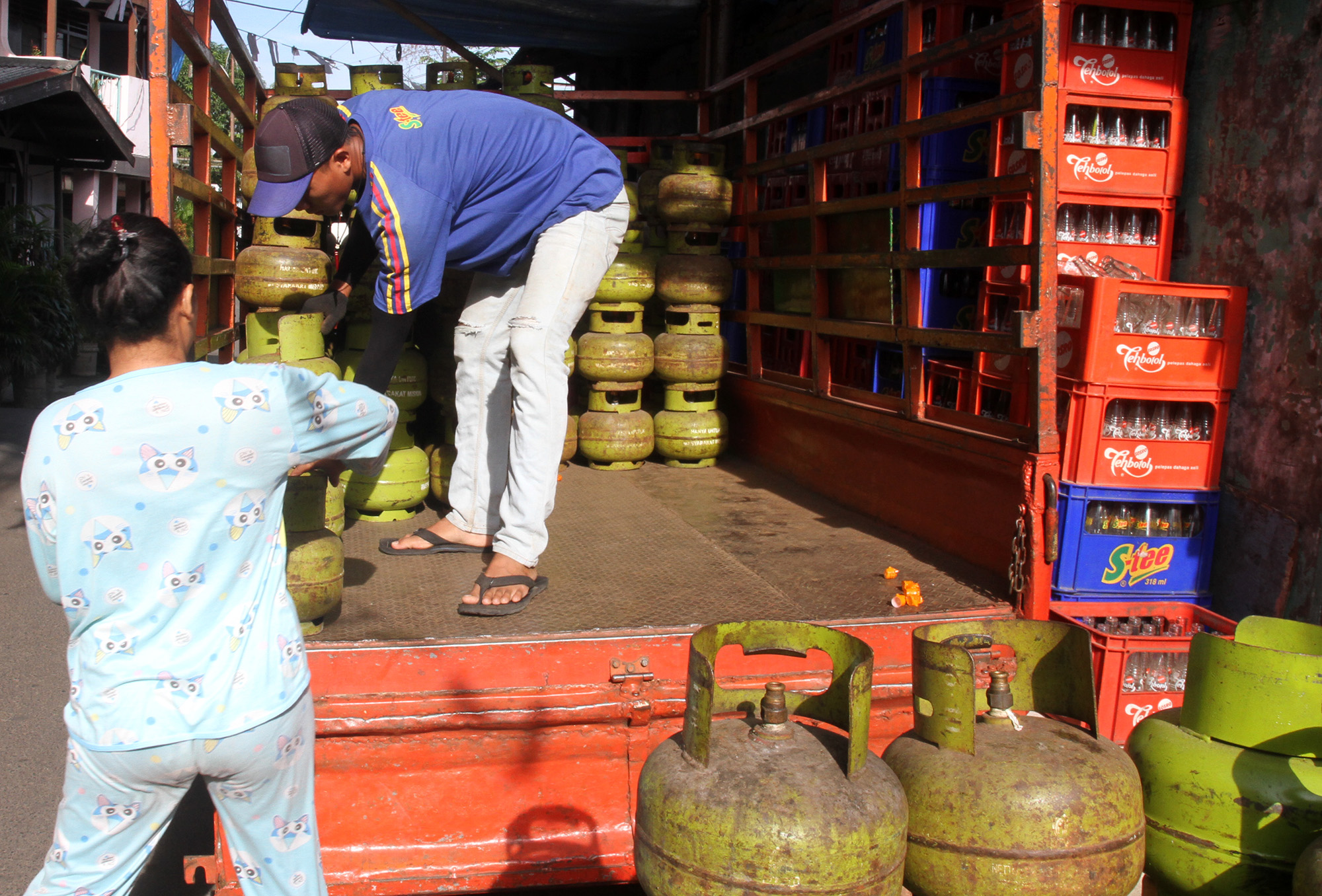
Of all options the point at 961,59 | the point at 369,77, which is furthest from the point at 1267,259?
the point at 369,77

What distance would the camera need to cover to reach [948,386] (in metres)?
4.38

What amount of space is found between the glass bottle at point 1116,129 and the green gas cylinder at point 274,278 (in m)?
3.18

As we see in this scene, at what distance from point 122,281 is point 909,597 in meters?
2.29

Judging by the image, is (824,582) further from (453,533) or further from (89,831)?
(89,831)

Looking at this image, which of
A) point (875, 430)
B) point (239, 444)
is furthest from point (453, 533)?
point (239, 444)

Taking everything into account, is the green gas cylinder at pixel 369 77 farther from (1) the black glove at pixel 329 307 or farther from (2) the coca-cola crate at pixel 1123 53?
(2) the coca-cola crate at pixel 1123 53

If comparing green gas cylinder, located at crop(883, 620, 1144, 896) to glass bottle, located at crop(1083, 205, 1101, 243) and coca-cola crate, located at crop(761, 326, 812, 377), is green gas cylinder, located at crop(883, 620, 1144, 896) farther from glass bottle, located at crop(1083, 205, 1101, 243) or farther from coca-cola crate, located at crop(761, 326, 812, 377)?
coca-cola crate, located at crop(761, 326, 812, 377)

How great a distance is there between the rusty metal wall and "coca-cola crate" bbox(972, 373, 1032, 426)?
87 cm

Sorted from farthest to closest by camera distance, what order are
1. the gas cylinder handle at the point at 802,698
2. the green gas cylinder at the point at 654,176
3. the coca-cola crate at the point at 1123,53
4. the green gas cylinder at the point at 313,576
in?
the green gas cylinder at the point at 654,176 < the coca-cola crate at the point at 1123,53 < the green gas cylinder at the point at 313,576 < the gas cylinder handle at the point at 802,698

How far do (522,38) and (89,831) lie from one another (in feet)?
23.4

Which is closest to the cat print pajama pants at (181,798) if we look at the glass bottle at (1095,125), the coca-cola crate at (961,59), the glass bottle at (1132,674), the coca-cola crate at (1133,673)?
the coca-cola crate at (1133,673)

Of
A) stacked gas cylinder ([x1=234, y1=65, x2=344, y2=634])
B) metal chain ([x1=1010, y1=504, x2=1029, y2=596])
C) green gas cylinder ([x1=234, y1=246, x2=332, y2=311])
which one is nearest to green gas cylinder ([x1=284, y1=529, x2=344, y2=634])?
stacked gas cylinder ([x1=234, y1=65, x2=344, y2=634])

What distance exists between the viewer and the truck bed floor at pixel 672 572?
2867 mm

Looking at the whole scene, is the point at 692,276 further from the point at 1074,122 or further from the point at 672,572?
the point at 672,572
